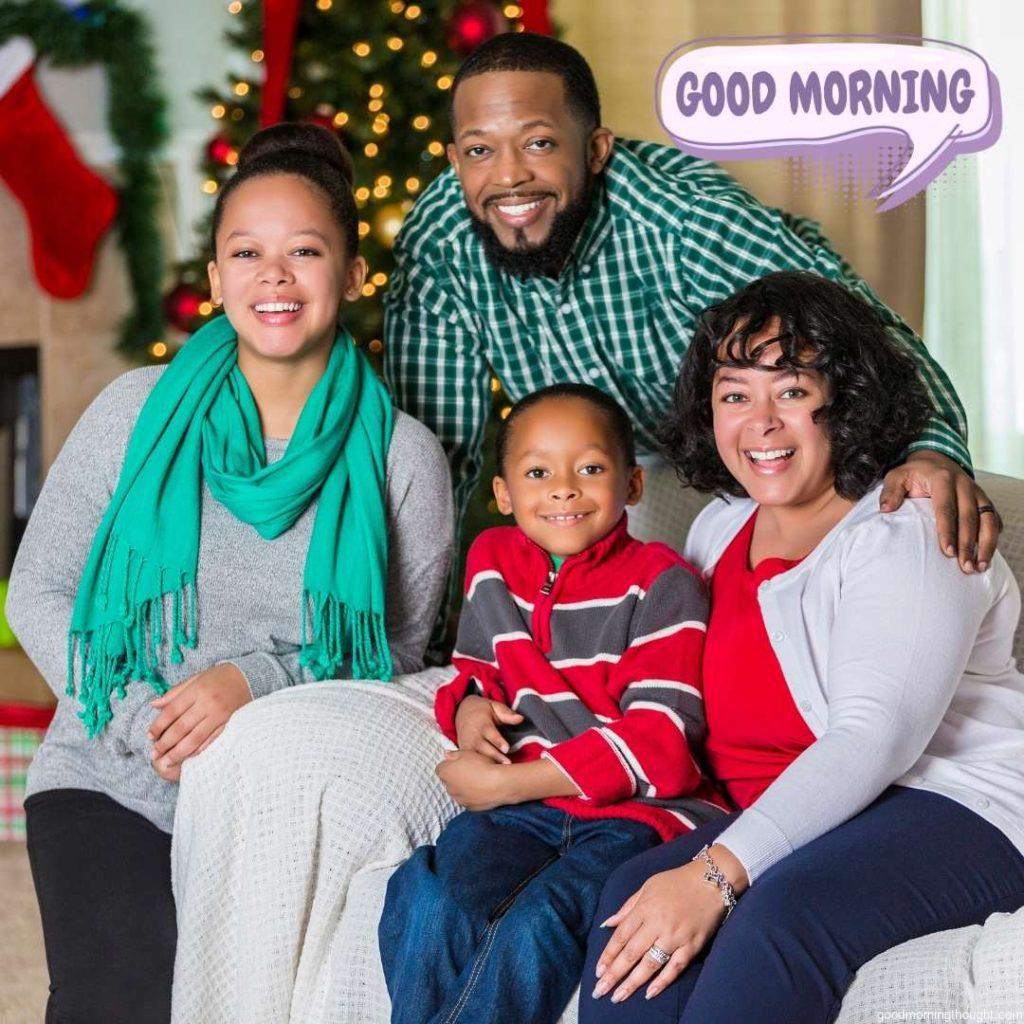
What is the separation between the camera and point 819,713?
1.46 m

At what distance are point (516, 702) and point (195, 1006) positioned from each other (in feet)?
1.68

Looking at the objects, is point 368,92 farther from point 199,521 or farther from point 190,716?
point 190,716

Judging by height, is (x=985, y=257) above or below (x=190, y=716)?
above

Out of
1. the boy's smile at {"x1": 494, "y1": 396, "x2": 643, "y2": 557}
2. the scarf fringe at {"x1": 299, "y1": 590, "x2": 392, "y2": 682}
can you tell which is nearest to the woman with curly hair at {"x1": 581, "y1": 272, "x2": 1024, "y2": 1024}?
the boy's smile at {"x1": 494, "y1": 396, "x2": 643, "y2": 557}

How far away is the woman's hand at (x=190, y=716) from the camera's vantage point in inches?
66.4

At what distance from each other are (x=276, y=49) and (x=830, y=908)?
2.75 metres

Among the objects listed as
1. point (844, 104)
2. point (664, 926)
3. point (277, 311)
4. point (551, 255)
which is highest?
point (844, 104)

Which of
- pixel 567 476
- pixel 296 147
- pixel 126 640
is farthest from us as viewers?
pixel 296 147

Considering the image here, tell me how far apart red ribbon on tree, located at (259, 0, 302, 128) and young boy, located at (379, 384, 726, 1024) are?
1.96 meters

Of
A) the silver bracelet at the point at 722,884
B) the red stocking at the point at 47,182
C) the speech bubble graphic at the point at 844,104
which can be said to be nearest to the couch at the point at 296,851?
the silver bracelet at the point at 722,884

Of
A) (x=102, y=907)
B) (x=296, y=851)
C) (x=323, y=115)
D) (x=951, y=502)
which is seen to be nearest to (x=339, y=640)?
(x=296, y=851)

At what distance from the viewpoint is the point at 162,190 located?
3.96m

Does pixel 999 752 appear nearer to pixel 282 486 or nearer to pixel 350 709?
pixel 350 709

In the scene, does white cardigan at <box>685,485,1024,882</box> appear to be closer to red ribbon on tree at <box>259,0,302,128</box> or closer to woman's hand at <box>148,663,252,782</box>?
woman's hand at <box>148,663,252,782</box>
